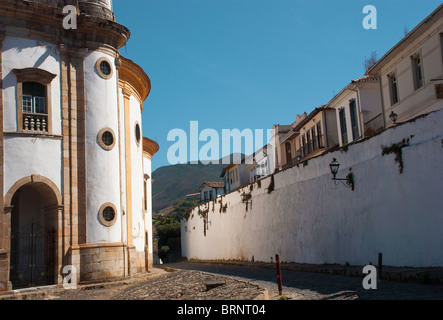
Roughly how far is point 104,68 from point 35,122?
3287 millimetres

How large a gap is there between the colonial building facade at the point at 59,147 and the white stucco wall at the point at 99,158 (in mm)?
35

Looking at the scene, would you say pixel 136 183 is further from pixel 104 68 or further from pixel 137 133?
pixel 104 68

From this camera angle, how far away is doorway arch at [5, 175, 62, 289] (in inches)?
691

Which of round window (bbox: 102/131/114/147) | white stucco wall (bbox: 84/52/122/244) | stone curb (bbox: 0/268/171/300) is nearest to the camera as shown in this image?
stone curb (bbox: 0/268/171/300)

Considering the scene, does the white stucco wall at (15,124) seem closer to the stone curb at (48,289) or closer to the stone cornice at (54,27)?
the stone cornice at (54,27)

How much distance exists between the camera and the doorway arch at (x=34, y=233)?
691 inches

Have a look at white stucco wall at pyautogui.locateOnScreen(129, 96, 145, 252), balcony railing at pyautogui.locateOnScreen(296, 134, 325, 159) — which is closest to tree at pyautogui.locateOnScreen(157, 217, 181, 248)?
balcony railing at pyautogui.locateOnScreen(296, 134, 325, 159)

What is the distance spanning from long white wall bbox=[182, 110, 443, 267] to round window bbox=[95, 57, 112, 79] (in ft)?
28.0

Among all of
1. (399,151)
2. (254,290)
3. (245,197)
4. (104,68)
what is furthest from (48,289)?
(245,197)

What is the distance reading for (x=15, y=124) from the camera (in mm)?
17141

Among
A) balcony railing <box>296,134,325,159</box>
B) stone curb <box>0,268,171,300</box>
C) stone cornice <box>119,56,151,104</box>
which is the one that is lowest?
stone curb <box>0,268,171,300</box>

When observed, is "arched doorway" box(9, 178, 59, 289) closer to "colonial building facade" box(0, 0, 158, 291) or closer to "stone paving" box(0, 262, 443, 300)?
"colonial building facade" box(0, 0, 158, 291)

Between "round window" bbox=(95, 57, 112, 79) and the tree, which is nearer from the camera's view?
"round window" bbox=(95, 57, 112, 79)

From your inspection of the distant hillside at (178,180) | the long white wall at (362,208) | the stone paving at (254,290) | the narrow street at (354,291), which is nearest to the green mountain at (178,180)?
the distant hillside at (178,180)
